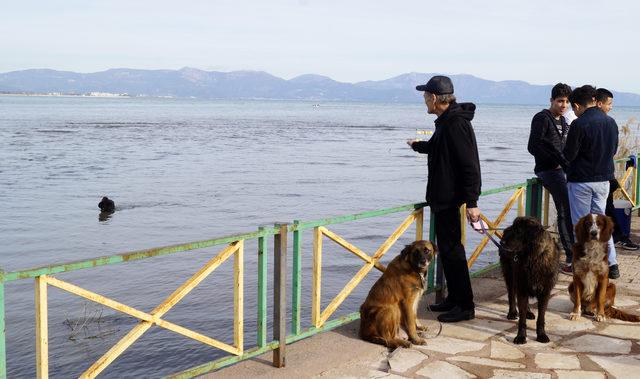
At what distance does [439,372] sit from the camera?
4.94m

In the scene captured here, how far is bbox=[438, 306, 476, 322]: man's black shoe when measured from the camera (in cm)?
612

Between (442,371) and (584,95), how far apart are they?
11.3 ft

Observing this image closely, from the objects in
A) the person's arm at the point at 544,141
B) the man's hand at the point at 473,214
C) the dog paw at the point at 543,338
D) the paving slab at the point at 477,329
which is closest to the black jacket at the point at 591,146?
the person's arm at the point at 544,141

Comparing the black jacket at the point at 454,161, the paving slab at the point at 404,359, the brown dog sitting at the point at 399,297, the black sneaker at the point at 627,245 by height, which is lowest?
the paving slab at the point at 404,359

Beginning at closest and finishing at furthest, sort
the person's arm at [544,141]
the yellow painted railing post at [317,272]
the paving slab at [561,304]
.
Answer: the yellow painted railing post at [317,272] → the paving slab at [561,304] → the person's arm at [544,141]

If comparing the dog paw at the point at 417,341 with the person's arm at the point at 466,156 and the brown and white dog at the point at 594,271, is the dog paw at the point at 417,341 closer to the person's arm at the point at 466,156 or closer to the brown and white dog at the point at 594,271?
the person's arm at the point at 466,156

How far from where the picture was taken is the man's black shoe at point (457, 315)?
6125mm

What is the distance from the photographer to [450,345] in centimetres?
553

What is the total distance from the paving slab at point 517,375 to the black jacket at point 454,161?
4.57 ft

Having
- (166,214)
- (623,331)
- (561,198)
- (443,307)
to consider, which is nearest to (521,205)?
(561,198)

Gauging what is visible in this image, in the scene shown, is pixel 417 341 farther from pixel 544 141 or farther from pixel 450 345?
pixel 544 141

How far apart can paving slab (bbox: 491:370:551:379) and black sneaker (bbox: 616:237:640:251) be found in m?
5.06

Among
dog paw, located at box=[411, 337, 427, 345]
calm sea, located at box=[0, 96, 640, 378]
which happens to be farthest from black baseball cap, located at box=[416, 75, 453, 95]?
calm sea, located at box=[0, 96, 640, 378]

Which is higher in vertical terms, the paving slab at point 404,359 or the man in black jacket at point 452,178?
the man in black jacket at point 452,178
